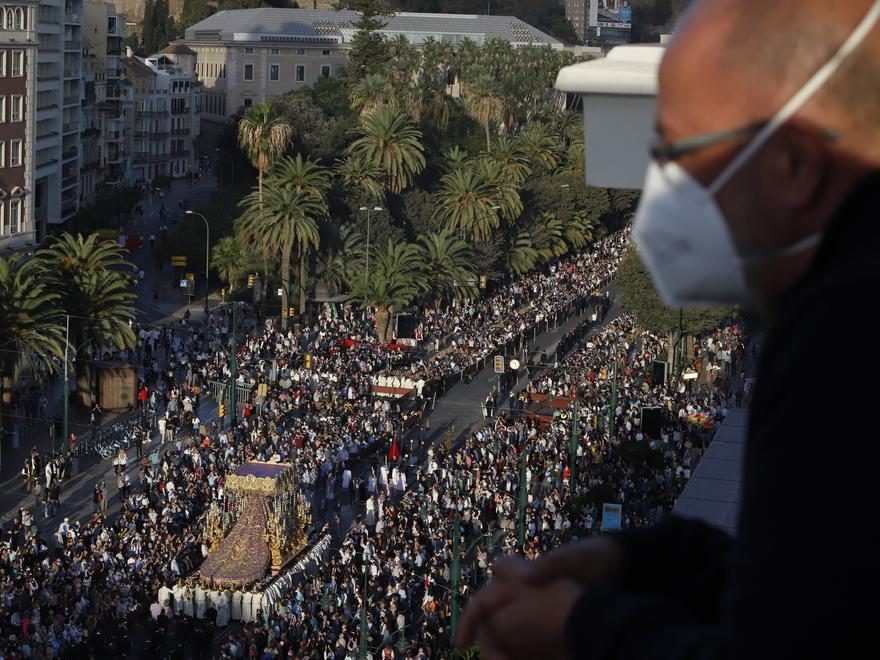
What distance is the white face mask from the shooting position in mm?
1715

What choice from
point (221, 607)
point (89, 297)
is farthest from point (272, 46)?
point (221, 607)

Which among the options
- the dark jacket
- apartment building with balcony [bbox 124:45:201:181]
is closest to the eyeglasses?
the dark jacket

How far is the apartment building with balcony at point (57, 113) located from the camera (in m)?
73.2

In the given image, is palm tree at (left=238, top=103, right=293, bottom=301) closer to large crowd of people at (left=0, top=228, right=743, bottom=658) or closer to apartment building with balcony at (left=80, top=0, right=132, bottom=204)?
large crowd of people at (left=0, top=228, right=743, bottom=658)

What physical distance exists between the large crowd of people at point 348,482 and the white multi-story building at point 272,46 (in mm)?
67739

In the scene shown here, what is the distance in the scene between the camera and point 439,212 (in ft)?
254

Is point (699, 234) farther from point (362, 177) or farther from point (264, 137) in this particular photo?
point (362, 177)

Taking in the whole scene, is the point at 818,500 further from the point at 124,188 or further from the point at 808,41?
the point at 124,188

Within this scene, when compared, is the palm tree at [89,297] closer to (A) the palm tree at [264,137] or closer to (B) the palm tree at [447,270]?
(B) the palm tree at [447,270]

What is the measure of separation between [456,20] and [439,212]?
206 feet

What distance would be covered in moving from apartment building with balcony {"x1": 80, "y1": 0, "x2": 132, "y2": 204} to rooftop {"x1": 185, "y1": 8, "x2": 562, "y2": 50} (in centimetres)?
2753

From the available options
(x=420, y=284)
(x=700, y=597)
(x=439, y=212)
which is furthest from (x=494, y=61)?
(x=700, y=597)

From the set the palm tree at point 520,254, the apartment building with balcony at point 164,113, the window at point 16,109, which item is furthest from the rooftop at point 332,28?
the window at point 16,109

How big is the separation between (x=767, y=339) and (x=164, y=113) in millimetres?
119916
